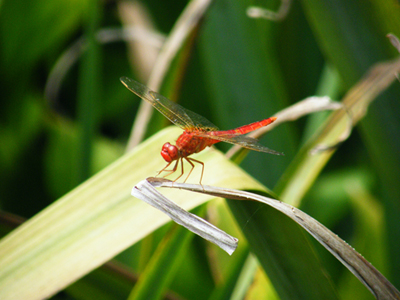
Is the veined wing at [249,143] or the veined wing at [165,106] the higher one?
the veined wing at [249,143]

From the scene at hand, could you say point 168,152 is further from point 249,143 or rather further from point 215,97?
point 215,97

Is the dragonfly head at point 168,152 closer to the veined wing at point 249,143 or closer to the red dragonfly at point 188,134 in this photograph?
the red dragonfly at point 188,134

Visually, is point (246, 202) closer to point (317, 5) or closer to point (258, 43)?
point (317, 5)

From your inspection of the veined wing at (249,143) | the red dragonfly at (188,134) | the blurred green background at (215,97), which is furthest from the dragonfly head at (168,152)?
the blurred green background at (215,97)

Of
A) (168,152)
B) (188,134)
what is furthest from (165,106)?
(168,152)

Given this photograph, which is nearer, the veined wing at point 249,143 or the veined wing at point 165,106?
the veined wing at point 249,143

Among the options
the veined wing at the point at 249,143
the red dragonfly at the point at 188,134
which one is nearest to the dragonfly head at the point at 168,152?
the red dragonfly at the point at 188,134

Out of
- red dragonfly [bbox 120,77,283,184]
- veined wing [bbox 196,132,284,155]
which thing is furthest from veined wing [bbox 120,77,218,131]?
veined wing [bbox 196,132,284,155]

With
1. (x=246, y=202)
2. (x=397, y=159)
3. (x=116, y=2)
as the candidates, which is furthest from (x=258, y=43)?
(x=116, y=2)
